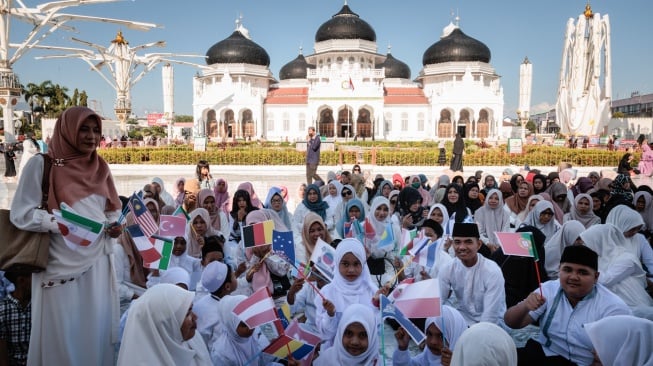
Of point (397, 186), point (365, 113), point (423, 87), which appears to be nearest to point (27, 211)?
point (397, 186)

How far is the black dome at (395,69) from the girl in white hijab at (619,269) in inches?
1600

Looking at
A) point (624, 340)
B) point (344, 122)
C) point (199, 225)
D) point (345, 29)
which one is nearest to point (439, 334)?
point (624, 340)

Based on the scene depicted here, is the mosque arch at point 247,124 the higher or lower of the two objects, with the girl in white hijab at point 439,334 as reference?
higher

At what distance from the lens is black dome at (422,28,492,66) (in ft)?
125

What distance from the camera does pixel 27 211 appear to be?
202 centimetres

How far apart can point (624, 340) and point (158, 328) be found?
6.48 ft

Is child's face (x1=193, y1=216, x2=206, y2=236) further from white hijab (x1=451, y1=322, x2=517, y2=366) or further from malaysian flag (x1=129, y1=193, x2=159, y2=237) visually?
white hijab (x1=451, y1=322, x2=517, y2=366)

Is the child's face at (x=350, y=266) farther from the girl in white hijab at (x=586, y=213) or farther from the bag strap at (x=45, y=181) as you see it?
the girl in white hijab at (x=586, y=213)

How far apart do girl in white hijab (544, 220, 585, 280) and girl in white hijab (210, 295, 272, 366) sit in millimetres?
2734

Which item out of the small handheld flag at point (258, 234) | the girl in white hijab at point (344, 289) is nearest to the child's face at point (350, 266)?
the girl in white hijab at point (344, 289)

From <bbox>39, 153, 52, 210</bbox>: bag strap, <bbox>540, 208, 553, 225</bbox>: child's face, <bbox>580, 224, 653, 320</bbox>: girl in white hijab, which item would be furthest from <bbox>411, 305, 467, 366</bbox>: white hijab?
<bbox>540, 208, 553, 225</bbox>: child's face

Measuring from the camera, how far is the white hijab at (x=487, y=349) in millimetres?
1642

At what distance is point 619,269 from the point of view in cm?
310

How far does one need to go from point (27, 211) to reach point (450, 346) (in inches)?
91.1
